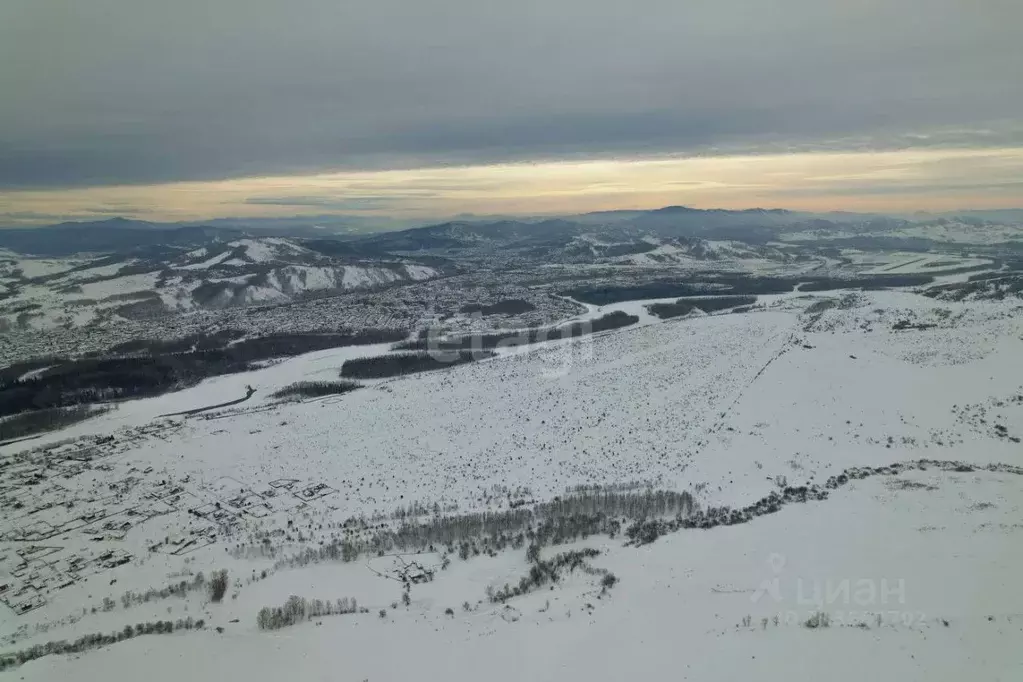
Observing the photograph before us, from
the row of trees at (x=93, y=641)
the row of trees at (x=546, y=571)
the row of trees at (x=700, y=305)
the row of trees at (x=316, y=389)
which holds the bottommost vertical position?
the row of trees at (x=93, y=641)

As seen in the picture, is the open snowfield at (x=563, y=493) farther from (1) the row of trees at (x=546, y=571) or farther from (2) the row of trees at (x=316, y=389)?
(2) the row of trees at (x=316, y=389)

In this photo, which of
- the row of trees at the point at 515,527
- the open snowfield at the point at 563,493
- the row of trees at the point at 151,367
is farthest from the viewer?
the row of trees at the point at 151,367

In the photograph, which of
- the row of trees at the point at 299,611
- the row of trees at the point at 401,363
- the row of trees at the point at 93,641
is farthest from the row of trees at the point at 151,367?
the row of trees at the point at 299,611

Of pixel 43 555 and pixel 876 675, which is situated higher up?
pixel 876 675

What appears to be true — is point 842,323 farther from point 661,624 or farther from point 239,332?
point 239,332

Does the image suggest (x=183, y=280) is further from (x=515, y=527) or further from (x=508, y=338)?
(x=515, y=527)

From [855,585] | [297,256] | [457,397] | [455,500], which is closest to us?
[855,585]

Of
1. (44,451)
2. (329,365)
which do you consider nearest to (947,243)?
(329,365)

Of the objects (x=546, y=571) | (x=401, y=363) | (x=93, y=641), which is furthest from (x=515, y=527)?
(x=401, y=363)

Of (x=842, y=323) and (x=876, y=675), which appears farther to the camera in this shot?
(x=842, y=323)
